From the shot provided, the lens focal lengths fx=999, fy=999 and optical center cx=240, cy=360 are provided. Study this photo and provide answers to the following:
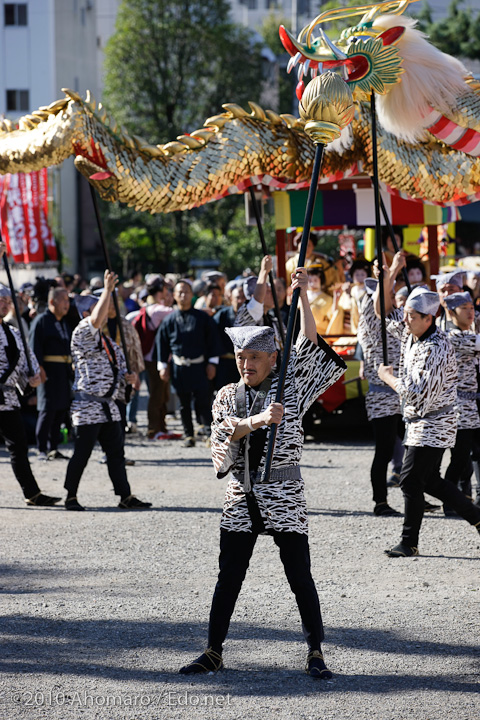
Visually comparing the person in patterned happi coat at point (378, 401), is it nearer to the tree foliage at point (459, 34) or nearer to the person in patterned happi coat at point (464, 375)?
the person in patterned happi coat at point (464, 375)

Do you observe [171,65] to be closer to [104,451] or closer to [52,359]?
[52,359]

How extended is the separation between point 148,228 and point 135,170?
3028 cm

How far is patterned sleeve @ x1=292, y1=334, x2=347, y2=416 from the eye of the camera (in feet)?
15.6

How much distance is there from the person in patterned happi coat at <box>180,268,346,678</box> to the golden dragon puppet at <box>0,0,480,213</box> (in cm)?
240

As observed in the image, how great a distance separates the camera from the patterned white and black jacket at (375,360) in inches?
312

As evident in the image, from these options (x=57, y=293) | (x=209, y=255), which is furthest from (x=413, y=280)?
(x=209, y=255)

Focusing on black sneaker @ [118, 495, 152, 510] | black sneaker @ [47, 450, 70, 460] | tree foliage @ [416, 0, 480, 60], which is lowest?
black sneaker @ [47, 450, 70, 460]

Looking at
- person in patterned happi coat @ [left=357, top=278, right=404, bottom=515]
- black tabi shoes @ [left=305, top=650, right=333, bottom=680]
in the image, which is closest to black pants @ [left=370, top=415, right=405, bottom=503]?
person in patterned happi coat @ [left=357, top=278, right=404, bottom=515]

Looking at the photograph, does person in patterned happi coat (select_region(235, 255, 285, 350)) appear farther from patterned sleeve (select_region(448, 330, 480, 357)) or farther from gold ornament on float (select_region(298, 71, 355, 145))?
gold ornament on float (select_region(298, 71, 355, 145))

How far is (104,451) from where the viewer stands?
8258 mm

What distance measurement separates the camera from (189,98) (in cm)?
3791

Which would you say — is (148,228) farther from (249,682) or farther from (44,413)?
(249,682)

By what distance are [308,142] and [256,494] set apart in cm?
430

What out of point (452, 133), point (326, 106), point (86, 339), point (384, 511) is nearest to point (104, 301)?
point (86, 339)
